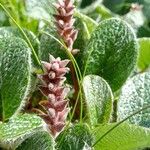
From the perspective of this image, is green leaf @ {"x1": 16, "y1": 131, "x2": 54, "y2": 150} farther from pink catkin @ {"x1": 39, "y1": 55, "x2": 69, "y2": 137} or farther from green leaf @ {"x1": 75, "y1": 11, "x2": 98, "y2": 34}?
green leaf @ {"x1": 75, "y1": 11, "x2": 98, "y2": 34}

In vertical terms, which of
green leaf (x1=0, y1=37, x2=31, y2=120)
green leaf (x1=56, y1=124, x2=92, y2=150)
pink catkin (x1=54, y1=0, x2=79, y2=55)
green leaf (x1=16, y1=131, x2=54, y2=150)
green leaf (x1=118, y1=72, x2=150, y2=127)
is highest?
pink catkin (x1=54, y1=0, x2=79, y2=55)

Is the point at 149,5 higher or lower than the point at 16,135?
lower

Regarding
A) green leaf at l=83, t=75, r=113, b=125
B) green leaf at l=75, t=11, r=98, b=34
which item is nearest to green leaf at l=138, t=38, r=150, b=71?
green leaf at l=75, t=11, r=98, b=34

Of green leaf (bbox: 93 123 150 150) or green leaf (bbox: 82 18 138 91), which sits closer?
green leaf (bbox: 93 123 150 150)

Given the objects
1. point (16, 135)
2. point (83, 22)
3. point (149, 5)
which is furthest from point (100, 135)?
point (149, 5)

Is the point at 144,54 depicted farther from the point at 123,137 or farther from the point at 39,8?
the point at 123,137

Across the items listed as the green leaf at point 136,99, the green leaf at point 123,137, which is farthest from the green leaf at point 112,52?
the green leaf at point 123,137

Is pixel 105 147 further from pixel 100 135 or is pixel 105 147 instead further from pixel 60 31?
pixel 60 31
